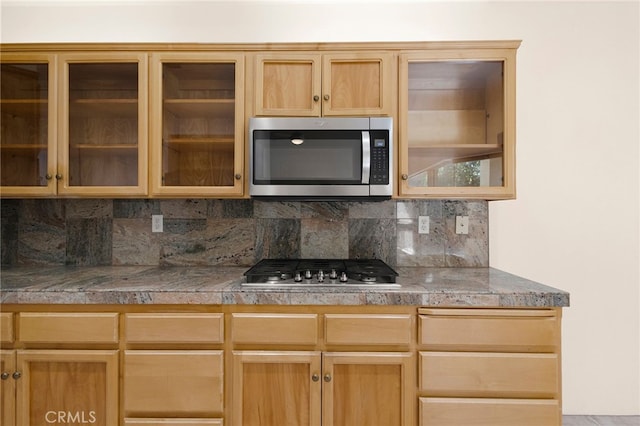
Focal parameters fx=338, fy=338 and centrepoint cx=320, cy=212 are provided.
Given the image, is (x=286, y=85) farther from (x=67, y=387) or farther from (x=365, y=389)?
(x=67, y=387)

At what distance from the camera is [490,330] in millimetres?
1377

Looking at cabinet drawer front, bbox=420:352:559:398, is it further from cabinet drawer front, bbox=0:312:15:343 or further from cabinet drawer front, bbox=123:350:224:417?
cabinet drawer front, bbox=0:312:15:343

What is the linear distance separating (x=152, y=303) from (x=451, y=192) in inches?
58.3

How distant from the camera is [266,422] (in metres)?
1.41

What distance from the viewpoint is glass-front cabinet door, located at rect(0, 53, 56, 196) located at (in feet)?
5.73

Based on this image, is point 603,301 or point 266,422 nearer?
point 266,422

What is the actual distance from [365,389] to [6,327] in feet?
4.98

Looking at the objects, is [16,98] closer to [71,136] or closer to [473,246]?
[71,136]

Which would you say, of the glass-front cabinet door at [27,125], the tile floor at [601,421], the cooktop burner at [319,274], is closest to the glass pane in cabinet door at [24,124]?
the glass-front cabinet door at [27,125]

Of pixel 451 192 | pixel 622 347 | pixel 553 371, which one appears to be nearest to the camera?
pixel 553 371

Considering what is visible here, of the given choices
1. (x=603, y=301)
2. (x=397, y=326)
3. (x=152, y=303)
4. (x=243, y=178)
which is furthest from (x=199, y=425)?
(x=603, y=301)

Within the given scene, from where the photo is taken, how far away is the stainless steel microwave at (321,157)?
5.47 ft

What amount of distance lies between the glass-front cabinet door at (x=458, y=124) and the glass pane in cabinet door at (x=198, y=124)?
898 millimetres

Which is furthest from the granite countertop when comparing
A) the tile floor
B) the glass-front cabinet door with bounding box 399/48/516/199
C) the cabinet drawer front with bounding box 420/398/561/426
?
the tile floor
